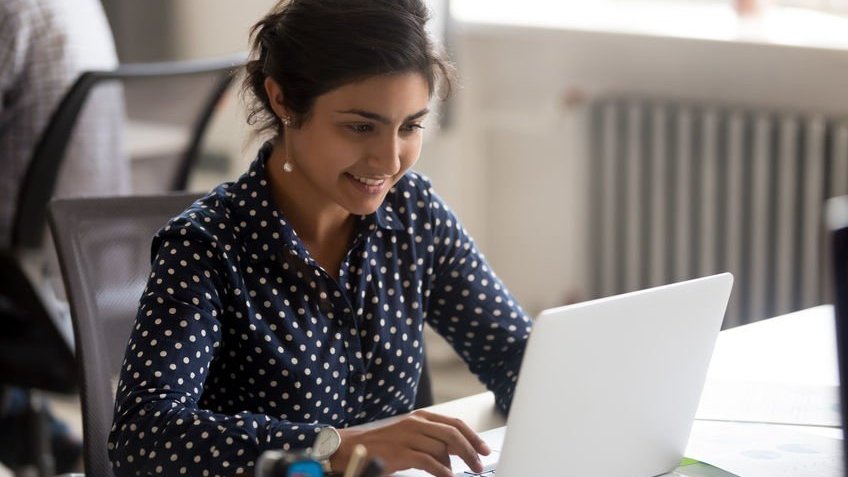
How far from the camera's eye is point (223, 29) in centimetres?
358

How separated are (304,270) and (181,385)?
0.23 m

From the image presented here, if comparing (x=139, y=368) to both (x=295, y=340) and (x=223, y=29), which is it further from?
(x=223, y=29)

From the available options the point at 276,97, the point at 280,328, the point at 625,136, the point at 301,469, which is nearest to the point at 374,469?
the point at 301,469

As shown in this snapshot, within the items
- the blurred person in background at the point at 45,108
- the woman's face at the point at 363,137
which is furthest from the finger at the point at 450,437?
the blurred person in background at the point at 45,108

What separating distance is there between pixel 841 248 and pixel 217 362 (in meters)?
0.75

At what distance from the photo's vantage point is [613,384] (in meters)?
1.15

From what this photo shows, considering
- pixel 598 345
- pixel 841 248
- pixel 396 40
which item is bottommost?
pixel 598 345

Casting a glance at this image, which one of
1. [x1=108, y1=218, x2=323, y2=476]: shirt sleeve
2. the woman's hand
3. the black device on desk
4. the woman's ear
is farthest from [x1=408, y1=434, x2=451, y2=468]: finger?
the woman's ear

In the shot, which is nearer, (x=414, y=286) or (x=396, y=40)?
(x=396, y=40)

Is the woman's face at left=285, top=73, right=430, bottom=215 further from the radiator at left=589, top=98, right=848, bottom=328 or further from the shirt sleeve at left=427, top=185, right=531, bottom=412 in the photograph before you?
the radiator at left=589, top=98, right=848, bottom=328

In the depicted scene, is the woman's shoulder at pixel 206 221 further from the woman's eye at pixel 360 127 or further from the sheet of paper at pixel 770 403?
the sheet of paper at pixel 770 403

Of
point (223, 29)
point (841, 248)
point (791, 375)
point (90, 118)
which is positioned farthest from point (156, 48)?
point (841, 248)

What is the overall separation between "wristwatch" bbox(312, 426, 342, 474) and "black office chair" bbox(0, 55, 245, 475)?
1143mm

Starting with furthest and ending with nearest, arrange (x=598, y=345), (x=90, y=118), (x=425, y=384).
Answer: (x=90, y=118) < (x=425, y=384) < (x=598, y=345)
